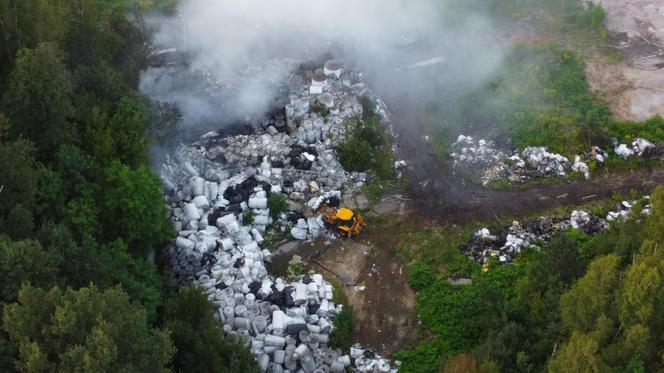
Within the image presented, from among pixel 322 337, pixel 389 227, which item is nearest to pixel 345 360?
pixel 322 337

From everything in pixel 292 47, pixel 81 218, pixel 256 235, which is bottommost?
pixel 256 235

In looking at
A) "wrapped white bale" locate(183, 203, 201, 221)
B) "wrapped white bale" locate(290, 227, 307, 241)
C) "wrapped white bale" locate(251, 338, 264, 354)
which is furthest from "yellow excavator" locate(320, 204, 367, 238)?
"wrapped white bale" locate(251, 338, 264, 354)

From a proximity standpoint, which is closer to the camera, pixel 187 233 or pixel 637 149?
pixel 187 233

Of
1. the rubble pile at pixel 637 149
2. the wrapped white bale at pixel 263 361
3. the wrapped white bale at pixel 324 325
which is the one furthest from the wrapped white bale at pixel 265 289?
the rubble pile at pixel 637 149

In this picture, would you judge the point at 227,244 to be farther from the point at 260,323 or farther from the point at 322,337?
the point at 322,337

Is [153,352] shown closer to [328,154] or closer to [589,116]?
[328,154]

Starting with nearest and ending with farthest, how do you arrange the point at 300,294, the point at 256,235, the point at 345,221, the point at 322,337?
the point at 322,337
the point at 300,294
the point at 256,235
the point at 345,221

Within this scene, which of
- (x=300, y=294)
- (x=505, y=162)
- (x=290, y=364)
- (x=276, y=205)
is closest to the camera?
(x=290, y=364)

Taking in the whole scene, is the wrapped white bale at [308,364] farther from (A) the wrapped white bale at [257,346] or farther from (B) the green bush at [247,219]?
(B) the green bush at [247,219]

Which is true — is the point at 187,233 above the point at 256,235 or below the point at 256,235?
above
